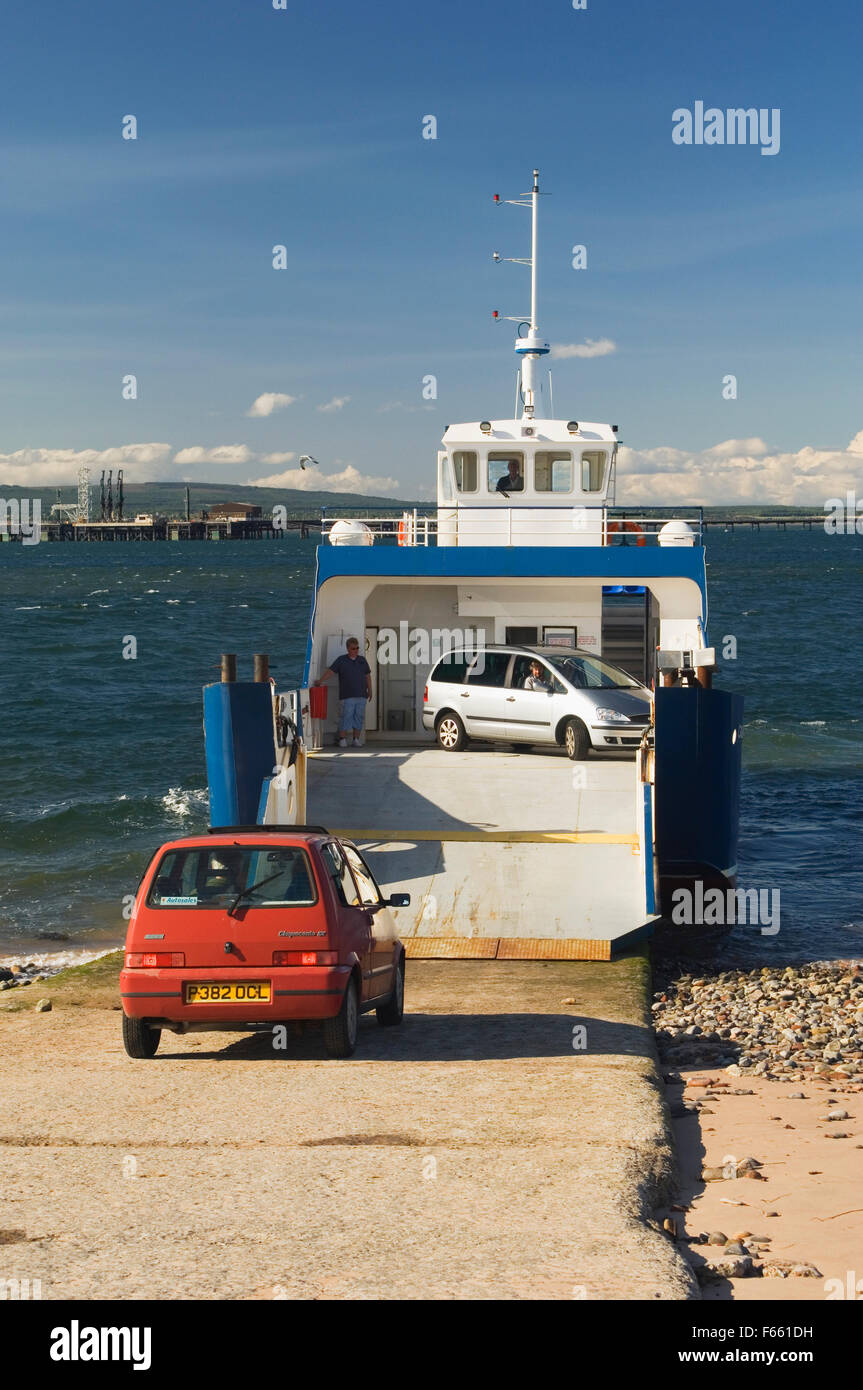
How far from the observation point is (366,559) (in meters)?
20.6

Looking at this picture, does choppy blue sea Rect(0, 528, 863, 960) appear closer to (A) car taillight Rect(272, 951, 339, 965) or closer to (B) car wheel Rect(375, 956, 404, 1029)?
(B) car wheel Rect(375, 956, 404, 1029)

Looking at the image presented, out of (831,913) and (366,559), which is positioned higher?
(366,559)

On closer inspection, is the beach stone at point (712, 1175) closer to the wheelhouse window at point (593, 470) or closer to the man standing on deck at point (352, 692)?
the man standing on deck at point (352, 692)

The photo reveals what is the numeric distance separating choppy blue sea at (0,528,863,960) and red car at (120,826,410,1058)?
8.11m

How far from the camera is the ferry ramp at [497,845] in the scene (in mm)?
13672

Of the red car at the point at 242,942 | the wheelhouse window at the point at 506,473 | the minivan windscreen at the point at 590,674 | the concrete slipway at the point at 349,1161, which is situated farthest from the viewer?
the wheelhouse window at the point at 506,473

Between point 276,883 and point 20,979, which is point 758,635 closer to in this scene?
point 20,979

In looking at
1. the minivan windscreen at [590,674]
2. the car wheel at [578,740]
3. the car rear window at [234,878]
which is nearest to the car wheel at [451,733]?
the minivan windscreen at [590,674]

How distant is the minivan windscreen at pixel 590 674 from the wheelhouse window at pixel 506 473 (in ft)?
17.1

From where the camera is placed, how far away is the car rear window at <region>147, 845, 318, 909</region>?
919cm

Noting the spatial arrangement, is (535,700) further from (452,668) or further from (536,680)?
(452,668)

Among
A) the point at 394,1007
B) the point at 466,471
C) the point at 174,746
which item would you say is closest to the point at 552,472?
the point at 466,471
